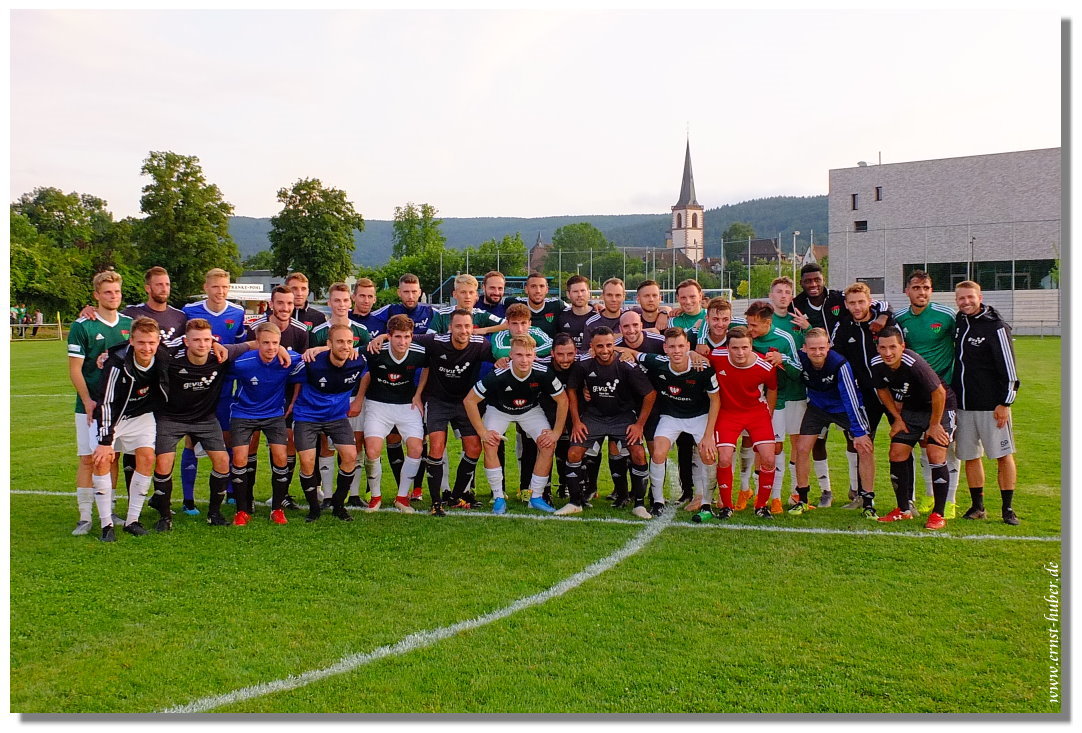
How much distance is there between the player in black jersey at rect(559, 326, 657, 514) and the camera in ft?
21.9

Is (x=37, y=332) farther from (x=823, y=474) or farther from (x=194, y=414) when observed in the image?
(x=823, y=474)

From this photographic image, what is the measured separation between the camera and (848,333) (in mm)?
6750

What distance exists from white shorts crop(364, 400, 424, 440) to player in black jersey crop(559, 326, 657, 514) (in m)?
1.32

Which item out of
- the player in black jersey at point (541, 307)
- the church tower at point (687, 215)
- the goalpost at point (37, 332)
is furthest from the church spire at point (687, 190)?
the player in black jersey at point (541, 307)

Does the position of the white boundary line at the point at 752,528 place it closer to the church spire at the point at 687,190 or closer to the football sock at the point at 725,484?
the football sock at the point at 725,484

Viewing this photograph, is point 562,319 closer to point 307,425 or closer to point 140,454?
point 307,425

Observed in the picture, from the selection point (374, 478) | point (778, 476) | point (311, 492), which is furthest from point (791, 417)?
point (311, 492)

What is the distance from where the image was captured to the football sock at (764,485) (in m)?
6.46

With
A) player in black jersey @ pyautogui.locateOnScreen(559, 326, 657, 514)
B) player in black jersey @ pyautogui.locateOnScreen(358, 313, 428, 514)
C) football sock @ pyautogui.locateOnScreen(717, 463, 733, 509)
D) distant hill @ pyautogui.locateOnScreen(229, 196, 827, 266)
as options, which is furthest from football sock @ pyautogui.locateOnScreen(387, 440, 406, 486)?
distant hill @ pyautogui.locateOnScreen(229, 196, 827, 266)

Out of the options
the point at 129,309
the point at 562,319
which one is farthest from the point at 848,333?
the point at 129,309

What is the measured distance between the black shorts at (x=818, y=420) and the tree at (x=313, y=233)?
5162 cm

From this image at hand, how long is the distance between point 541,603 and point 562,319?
3547 mm

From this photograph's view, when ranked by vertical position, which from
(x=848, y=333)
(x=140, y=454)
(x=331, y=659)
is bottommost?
(x=331, y=659)

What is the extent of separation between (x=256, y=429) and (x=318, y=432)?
48 centimetres
